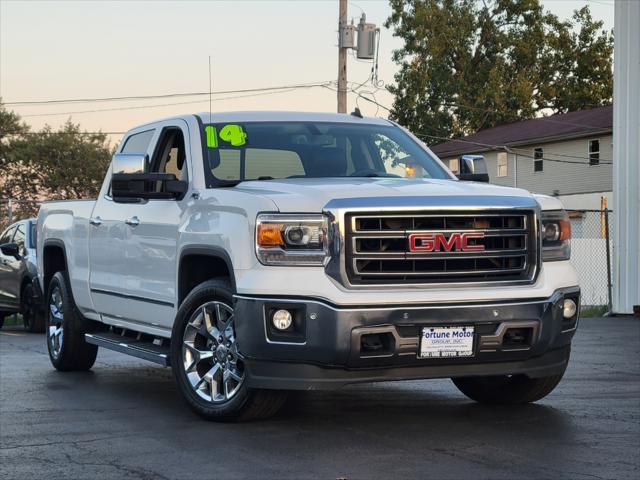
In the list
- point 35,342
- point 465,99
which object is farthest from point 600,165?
point 35,342

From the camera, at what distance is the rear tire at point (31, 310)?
17797 mm

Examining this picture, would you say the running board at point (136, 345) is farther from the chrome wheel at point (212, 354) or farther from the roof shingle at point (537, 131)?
the roof shingle at point (537, 131)

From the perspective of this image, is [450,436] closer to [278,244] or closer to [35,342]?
[278,244]

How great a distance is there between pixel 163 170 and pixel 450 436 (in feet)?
10.9

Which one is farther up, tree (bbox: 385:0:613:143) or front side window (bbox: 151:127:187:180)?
tree (bbox: 385:0:613:143)

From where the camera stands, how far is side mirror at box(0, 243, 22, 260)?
18.0 metres

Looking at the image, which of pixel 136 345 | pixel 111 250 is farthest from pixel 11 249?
pixel 136 345

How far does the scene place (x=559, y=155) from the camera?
50.0 metres

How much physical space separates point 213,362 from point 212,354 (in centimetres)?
6

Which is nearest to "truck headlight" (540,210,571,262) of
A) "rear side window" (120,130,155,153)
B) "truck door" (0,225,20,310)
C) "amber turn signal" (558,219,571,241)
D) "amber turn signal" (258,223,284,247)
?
"amber turn signal" (558,219,571,241)

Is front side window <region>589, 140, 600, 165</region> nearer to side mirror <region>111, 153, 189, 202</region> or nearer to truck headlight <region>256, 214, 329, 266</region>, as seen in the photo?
side mirror <region>111, 153, 189, 202</region>

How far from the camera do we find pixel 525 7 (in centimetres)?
6538

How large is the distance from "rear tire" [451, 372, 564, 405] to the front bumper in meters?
0.97

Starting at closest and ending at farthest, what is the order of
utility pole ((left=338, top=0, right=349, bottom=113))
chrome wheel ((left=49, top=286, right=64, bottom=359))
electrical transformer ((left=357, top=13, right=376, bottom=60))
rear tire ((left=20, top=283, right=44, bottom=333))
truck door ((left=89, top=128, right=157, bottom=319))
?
truck door ((left=89, top=128, right=157, bottom=319))
chrome wheel ((left=49, top=286, right=64, bottom=359))
rear tire ((left=20, top=283, right=44, bottom=333))
utility pole ((left=338, top=0, right=349, bottom=113))
electrical transformer ((left=357, top=13, right=376, bottom=60))
